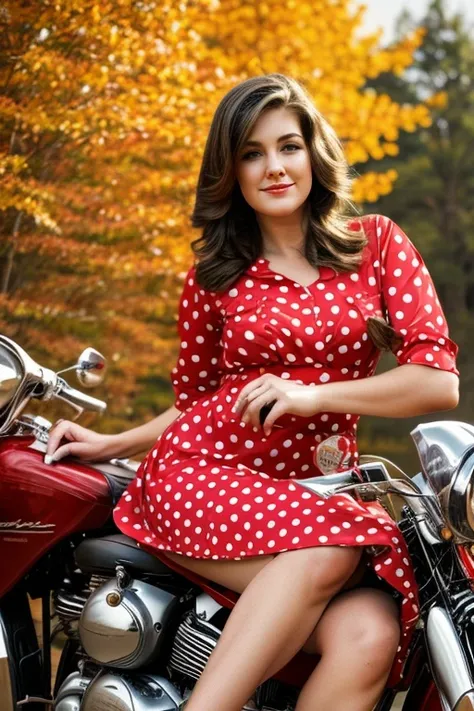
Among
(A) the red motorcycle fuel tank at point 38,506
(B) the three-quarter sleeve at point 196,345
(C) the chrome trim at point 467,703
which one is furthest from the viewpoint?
(B) the three-quarter sleeve at point 196,345

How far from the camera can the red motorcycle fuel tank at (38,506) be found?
253 centimetres

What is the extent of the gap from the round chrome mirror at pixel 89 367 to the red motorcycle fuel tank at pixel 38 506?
215 mm

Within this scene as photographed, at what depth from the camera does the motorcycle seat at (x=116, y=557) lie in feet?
7.97

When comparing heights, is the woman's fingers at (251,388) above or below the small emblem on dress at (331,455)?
above

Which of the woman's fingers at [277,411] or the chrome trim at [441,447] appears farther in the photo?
the woman's fingers at [277,411]

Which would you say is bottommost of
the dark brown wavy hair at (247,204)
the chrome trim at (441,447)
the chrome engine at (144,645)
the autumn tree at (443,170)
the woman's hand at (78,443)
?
the chrome engine at (144,645)

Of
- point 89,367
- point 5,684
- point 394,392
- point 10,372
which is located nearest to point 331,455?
point 394,392

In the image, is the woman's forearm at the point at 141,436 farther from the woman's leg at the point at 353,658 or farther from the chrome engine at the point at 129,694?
the woman's leg at the point at 353,658

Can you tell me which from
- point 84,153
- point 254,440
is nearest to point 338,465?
point 254,440

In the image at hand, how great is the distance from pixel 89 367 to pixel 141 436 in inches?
9.8

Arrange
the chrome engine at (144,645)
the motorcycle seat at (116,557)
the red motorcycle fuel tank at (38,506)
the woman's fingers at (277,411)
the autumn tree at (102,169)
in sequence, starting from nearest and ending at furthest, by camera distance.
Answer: the woman's fingers at (277,411), the chrome engine at (144,645), the motorcycle seat at (116,557), the red motorcycle fuel tank at (38,506), the autumn tree at (102,169)

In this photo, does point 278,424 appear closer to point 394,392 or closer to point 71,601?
point 394,392

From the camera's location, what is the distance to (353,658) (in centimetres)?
204

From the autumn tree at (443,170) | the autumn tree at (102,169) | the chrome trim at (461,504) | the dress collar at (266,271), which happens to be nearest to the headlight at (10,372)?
the dress collar at (266,271)
